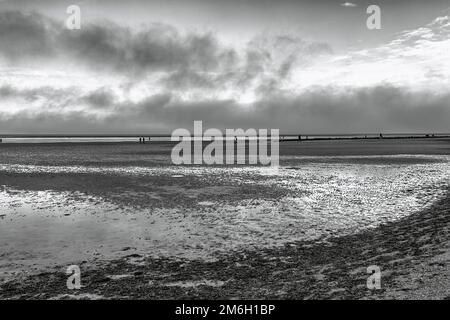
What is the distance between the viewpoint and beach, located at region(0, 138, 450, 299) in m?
7.58

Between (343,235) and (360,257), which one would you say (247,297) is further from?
(343,235)

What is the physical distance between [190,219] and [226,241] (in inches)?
124

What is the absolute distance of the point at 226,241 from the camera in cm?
1121

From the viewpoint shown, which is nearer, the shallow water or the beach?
the beach

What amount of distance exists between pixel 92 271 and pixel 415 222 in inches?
403

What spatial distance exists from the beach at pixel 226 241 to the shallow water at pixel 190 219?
0.05 meters

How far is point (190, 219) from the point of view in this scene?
14062 mm

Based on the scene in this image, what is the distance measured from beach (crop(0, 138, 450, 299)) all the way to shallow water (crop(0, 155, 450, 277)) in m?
0.05

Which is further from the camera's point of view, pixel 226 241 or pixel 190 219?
pixel 190 219

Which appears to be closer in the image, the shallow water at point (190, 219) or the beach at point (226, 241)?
the beach at point (226, 241)

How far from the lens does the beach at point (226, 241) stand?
24.9 ft

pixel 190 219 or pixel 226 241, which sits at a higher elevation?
pixel 190 219
